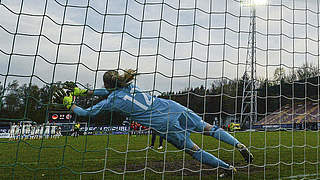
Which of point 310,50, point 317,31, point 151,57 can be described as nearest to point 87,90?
point 151,57

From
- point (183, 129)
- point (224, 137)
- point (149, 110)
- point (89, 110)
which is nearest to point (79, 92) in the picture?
point (89, 110)

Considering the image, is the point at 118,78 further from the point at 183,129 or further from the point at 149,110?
the point at 183,129

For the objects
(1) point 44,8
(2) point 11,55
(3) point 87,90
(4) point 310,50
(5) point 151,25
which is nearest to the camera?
(2) point 11,55

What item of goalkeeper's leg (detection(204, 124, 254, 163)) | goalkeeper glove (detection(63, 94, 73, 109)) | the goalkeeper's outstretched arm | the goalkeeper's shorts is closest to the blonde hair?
the goalkeeper's outstretched arm

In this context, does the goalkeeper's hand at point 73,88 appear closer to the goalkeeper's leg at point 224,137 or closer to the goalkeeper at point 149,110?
the goalkeeper at point 149,110

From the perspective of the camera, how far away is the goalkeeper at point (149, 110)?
331 cm

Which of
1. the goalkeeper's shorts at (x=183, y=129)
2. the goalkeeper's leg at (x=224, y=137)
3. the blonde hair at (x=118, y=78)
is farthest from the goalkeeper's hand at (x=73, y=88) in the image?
the goalkeeper's leg at (x=224, y=137)

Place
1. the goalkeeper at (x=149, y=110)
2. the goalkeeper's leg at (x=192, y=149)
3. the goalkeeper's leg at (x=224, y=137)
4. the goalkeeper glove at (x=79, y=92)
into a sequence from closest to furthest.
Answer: the goalkeeper glove at (x=79, y=92) < the goalkeeper at (x=149, y=110) < the goalkeeper's leg at (x=192, y=149) < the goalkeeper's leg at (x=224, y=137)

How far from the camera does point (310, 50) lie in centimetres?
425

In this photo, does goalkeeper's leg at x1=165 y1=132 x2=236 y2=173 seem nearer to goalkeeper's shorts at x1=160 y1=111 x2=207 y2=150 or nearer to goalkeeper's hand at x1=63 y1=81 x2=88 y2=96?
goalkeeper's shorts at x1=160 y1=111 x2=207 y2=150

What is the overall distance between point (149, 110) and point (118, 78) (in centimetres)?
57

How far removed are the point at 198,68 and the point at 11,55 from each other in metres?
2.34

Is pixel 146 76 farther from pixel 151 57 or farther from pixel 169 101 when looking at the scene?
pixel 169 101

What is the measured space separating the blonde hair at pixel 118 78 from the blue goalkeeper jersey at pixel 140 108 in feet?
0.25
